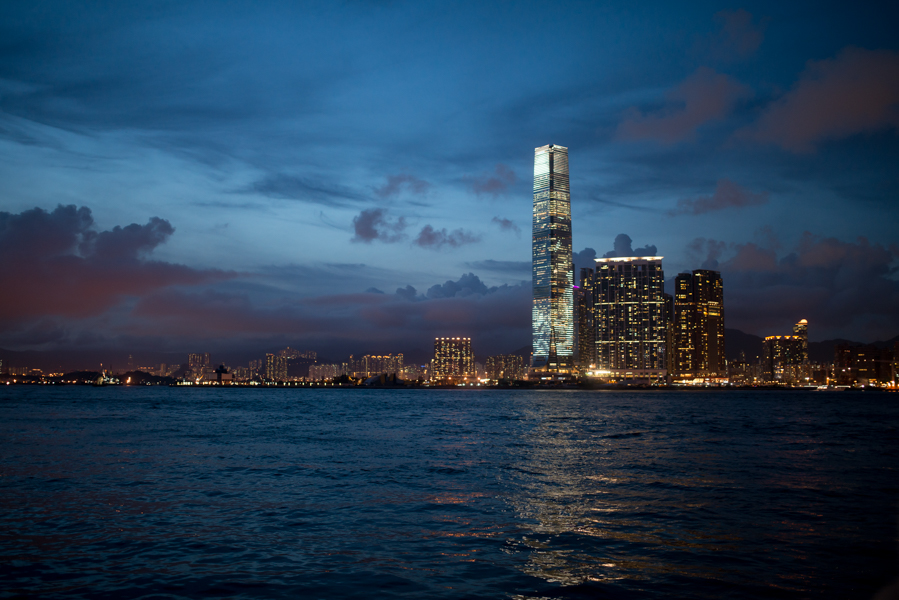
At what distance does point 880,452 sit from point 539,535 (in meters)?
33.8

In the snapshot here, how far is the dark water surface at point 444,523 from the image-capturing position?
13.3 meters

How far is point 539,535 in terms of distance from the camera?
57.0 feet

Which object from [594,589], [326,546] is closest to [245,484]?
[326,546]

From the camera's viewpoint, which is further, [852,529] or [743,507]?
[743,507]

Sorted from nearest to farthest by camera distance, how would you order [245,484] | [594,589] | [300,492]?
[594,589], [300,492], [245,484]

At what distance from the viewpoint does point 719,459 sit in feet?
114

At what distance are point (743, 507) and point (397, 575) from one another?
1394cm

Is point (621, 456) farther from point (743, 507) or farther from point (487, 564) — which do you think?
point (487, 564)

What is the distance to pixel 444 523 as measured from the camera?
18.8 meters

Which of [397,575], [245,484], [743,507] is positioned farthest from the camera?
[245,484]

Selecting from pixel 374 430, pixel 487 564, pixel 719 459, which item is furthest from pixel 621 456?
pixel 374 430

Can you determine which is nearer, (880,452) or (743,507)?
(743,507)

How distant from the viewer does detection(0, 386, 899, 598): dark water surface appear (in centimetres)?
1330

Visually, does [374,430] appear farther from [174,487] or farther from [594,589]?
[594,589]
